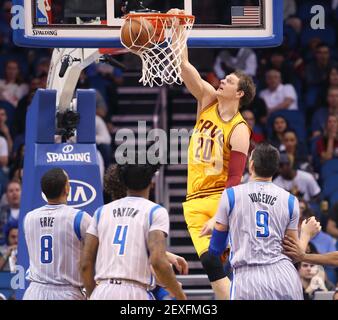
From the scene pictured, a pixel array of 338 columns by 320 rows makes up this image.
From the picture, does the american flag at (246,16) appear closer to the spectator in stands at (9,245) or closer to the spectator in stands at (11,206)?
the spectator in stands at (9,245)

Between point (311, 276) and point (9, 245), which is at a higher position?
point (9, 245)

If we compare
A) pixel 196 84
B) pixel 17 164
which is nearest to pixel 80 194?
pixel 196 84

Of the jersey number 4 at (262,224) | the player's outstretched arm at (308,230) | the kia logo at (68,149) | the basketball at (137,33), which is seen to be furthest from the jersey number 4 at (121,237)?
the kia logo at (68,149)

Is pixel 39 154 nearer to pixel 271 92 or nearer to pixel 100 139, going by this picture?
pixel 100 139

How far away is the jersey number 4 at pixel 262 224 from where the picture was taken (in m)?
8.61

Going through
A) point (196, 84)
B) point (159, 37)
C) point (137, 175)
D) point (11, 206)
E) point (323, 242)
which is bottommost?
point (323, 242)

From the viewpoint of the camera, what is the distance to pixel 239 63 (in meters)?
16.2

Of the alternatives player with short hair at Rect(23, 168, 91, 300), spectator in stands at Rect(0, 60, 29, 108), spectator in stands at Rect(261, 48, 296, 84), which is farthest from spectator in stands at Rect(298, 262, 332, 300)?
spectator in stands at Rect(0, 60, 29, 108)

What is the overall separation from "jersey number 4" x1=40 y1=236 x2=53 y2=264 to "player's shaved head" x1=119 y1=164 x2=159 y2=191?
794 mm

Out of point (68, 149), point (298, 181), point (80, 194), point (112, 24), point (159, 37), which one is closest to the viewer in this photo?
point (159, 37)

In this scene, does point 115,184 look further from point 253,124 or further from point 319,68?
point 319,68

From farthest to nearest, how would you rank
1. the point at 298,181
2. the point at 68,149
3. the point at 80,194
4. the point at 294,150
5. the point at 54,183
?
the point at 294,150 < the point at 298,181 < the point at 68,149 < the point at 80,194 < the point at 54,183

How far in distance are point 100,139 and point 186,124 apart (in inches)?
61.2

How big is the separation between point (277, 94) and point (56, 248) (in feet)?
24.3
